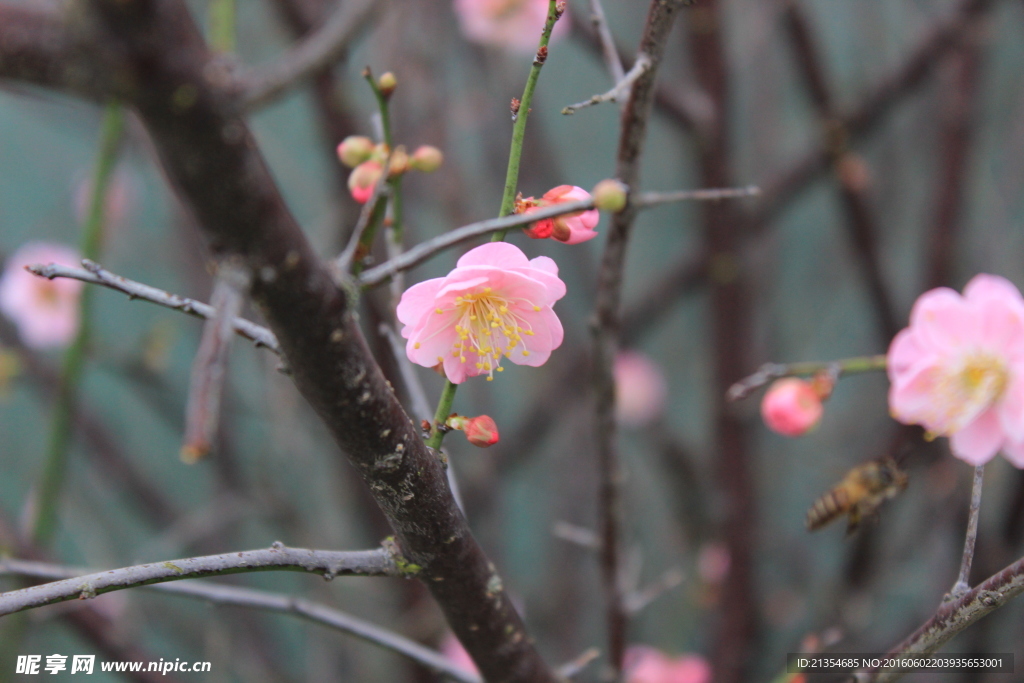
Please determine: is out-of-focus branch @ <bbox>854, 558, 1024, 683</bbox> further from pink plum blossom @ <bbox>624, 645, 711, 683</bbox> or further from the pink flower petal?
pink plum blossom @ <bbox>624, 645, 711, 683</bbox>

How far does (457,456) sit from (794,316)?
0.88 metres

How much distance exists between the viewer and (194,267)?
148cm

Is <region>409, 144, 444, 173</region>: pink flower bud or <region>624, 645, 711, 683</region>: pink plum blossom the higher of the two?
<region>409, 144, 444, 173</region>: pink flower bud

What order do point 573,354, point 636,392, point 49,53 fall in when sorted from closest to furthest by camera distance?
point 49,53
point 573,354
point 636,392

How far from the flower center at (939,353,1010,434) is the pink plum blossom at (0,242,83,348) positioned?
1.36m

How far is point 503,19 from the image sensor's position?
1.14 meters

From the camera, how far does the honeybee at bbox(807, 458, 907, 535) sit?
1.84 ft

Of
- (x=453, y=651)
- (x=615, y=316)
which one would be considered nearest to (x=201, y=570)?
(x=615, y=316)

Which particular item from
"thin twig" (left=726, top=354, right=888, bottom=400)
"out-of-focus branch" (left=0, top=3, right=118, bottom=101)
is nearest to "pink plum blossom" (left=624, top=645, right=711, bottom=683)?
"thin twig" (left=726, top=354, right=888, bottom=400)

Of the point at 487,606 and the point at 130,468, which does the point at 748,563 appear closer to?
the point at 487,606

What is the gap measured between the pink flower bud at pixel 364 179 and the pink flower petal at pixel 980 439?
410 mm

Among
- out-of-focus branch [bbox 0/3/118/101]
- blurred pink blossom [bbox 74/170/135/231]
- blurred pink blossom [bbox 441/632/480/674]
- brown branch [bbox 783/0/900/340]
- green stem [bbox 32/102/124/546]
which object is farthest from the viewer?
blurred pink blossom [bbox 74/170/135/231]

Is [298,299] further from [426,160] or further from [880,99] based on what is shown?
Answer: [880,99]

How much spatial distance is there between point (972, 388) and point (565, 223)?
307 mm
